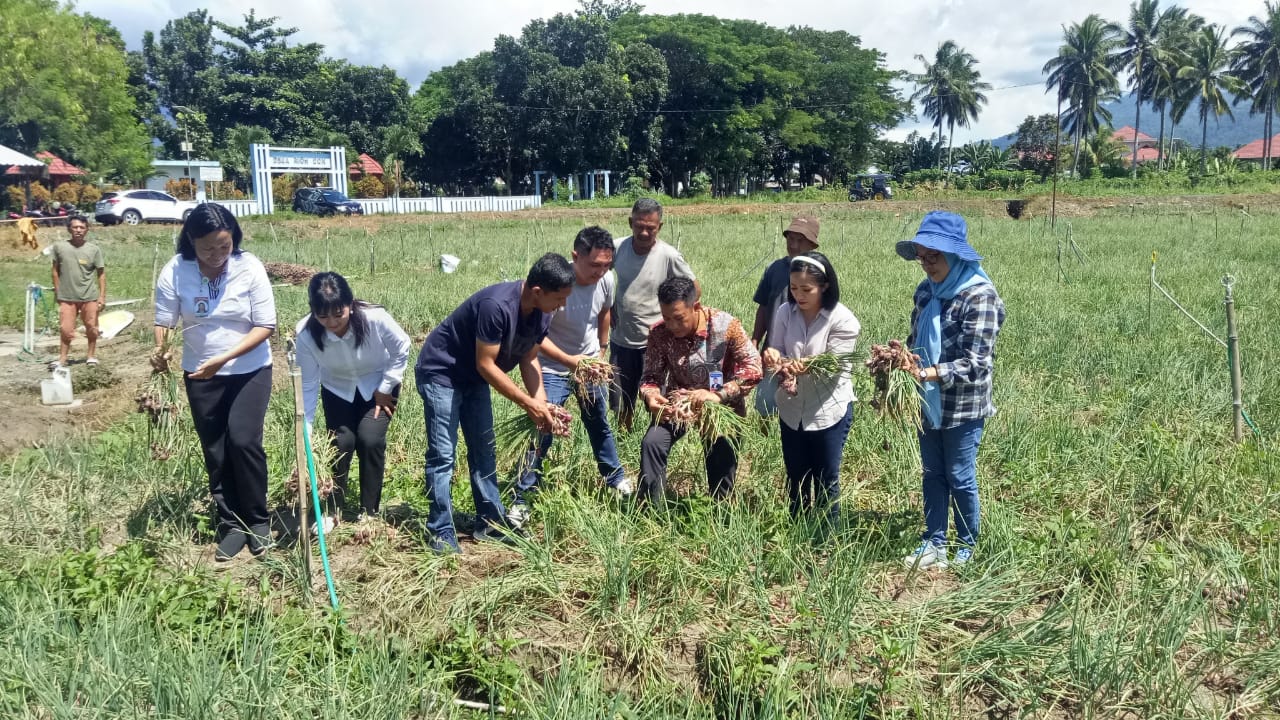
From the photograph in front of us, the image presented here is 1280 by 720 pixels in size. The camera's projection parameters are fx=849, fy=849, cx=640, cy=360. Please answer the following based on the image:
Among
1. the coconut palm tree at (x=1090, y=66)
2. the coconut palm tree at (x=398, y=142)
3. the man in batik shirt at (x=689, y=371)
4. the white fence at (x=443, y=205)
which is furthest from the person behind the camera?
the coconut palm tree at (x=1090, y=66)

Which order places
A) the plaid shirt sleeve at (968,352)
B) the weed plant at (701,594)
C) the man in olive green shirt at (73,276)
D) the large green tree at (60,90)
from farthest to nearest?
the large green tree at (60,90), the man in olive green shirt at (73,276), the plaid shirt sleeve at (968,352), the weed plant at (701,594)

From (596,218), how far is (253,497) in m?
24.1

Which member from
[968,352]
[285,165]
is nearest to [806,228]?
[968,352]

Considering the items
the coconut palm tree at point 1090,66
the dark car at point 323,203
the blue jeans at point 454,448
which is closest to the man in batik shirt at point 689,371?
the blue jeans at point 454,448

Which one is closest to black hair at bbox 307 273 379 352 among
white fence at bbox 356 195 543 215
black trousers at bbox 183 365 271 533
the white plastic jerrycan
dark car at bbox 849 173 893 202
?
black trousers at bbox 183 365 271 533

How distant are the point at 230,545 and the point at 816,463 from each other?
239cm

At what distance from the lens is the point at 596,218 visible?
1066 inches

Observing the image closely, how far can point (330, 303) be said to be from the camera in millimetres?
3297

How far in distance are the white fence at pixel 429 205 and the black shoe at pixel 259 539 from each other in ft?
81.6

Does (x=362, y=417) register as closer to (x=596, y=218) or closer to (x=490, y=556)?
(x=490, y=556)

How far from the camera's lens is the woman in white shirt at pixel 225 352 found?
333 centimetres

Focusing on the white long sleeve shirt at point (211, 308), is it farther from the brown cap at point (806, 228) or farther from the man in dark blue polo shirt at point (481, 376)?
the brown cap at point (806, 228)

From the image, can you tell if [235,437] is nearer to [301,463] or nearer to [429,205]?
[301,463]

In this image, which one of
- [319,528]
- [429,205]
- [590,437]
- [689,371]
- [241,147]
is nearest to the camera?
[319,528]
